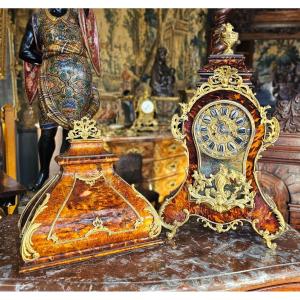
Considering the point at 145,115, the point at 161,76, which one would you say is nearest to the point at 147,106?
the point at 145,115

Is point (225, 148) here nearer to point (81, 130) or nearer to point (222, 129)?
point (222, 129)

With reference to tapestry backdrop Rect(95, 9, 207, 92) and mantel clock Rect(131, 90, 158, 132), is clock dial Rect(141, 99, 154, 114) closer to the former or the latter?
mantel clock Rect(131, 90, 158, 132)

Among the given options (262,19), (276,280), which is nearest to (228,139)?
(276,280)

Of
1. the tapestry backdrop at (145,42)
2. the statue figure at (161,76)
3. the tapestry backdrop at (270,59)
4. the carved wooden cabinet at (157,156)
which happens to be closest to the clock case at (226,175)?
the carved wooden cabinet at (157,156)

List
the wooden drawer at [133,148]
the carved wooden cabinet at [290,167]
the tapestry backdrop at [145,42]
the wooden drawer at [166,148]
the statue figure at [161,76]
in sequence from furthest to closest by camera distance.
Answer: the statue figure at [161,76]
the tapestry backdrop at [145,42]
the wooden drawer at [166,148]
the wooden drawer at [133,148]
the carved wooden cabinet at [290,167]

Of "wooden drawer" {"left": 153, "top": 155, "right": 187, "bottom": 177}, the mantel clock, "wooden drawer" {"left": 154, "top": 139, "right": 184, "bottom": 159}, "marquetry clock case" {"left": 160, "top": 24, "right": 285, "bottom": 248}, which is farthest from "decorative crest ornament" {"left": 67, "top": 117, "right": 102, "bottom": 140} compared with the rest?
the mantel clock

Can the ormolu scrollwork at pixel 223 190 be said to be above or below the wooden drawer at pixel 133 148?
above

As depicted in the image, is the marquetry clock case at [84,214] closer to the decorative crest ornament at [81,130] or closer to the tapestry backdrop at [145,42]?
the decorative crest ornament at [81,130]

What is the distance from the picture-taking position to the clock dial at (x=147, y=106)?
492 centimetres

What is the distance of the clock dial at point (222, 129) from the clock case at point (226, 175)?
0.06 feet

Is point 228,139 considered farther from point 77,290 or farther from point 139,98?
point 139,98

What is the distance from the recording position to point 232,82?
1.46m

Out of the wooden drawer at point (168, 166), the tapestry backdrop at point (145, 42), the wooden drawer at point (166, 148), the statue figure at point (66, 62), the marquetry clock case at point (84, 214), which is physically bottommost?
the wooden drawer at point (168, 166)

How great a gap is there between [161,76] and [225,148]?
3902 mm
